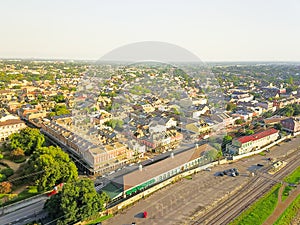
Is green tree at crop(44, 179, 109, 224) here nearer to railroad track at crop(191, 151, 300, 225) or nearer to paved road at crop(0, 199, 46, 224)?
paved road at crop(0, 199, 46, 224)

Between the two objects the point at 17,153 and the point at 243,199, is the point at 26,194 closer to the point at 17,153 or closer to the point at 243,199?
the point at 17,153

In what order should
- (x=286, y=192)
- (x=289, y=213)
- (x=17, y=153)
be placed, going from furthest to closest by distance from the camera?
(x=17, y=153)
(x=286, y=192)
(x=289, y=213)

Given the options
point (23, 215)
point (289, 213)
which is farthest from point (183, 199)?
point (23, 215)

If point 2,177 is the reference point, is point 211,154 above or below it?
above

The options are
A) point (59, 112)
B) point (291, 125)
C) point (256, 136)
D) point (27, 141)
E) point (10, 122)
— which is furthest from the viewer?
point (59, 112)

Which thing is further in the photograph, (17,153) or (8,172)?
(17,153)

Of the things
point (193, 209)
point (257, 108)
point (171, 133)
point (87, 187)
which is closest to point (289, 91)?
point (257, 108)

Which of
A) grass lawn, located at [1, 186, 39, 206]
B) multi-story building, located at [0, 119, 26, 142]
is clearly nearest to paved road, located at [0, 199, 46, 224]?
grass lawn, located at [1, 186, 39, 206]
